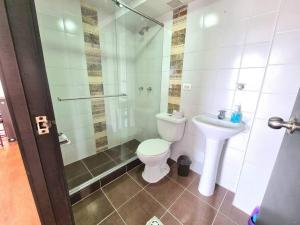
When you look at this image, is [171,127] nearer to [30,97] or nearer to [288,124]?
[288,124]

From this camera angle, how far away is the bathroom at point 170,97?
1.10 meters

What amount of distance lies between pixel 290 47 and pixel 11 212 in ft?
9.01

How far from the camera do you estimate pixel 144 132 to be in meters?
2.39

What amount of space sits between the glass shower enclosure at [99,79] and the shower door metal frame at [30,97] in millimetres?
885

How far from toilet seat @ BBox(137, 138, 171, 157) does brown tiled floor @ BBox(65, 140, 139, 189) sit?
436 millimetres

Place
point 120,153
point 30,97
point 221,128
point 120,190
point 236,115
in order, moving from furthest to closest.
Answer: point 120,153 → point 120,190 → point 236,115 → point 221,128 → point 30,97

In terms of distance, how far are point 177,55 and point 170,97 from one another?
57 cm

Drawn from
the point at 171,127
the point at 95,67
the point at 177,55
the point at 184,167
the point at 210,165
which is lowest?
the point at 184,167

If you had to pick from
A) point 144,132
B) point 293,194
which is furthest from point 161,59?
point 293,194

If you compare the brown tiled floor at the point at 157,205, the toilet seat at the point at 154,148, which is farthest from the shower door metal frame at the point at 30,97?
the toilet seat at the point at 154,148

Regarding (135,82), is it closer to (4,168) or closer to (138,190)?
(138,190)

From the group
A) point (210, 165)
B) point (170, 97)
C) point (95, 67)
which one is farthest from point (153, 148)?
point (95, 67)

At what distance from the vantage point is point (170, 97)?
1.93 meters

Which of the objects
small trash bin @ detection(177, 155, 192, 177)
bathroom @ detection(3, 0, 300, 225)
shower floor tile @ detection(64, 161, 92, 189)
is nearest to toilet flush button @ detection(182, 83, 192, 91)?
bathroom @ detection(3, 0, 300, 225)
